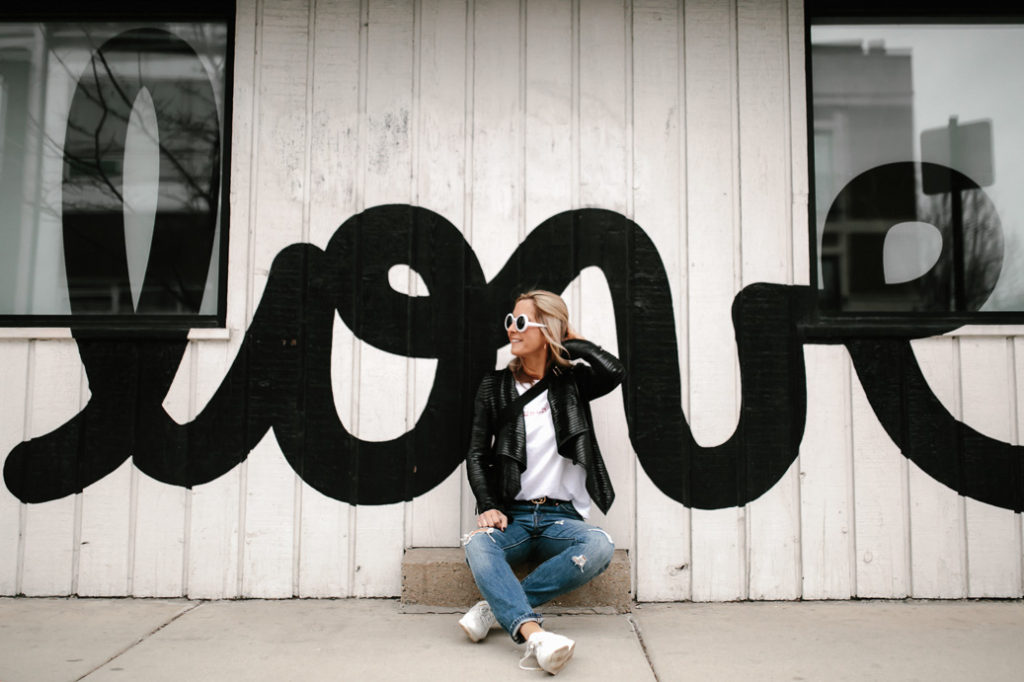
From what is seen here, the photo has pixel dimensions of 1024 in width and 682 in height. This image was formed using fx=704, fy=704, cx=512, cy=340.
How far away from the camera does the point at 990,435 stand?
3646 mm

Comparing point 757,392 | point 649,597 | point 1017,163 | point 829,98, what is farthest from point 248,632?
point 1017,163

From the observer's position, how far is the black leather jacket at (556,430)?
326cm

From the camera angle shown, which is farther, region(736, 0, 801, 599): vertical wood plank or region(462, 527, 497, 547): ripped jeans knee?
region(736, 0, 801, 599): vertical wood plank

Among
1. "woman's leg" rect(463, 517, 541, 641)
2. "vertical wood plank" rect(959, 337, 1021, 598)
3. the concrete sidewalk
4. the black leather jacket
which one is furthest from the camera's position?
"vertical wood plank" rect(959, 337, 1021, 598)

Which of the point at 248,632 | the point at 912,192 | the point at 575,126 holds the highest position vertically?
the point at 575,126

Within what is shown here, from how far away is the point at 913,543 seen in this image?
3.59 metres

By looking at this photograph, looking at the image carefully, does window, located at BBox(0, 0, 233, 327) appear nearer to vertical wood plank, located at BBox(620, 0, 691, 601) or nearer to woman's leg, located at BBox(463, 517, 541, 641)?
woman's leg, located at BBox(463, 517, 541, 641)

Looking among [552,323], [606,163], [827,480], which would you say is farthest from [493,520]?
[606,163]

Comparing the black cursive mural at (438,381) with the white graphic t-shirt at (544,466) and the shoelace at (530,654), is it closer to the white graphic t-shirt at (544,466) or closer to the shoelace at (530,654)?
the white graphic t-shirt at (544,466)

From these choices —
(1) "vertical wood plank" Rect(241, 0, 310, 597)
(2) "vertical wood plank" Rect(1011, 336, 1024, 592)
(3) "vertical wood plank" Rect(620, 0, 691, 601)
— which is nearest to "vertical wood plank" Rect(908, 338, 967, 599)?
(2) "vertical wood plank" Rect(1011, 336, 1024, 592)

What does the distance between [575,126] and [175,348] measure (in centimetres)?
243

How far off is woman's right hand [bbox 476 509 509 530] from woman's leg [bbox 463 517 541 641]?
2 cm

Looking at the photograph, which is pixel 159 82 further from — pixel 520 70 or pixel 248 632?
pixel 248 632

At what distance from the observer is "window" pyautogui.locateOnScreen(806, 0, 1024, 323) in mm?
3777
